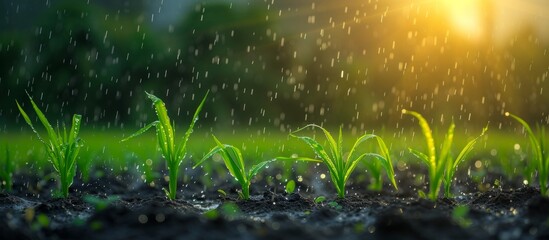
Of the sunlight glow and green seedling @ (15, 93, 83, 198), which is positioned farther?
the sunlight glow

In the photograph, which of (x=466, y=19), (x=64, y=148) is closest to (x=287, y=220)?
(x=64, y=148)

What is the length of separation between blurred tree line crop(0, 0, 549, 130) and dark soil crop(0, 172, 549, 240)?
9.18m

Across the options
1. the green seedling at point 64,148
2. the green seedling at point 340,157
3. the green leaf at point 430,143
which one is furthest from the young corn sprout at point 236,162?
the green leaf at point 430,143

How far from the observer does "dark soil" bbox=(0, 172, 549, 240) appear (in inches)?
75.7

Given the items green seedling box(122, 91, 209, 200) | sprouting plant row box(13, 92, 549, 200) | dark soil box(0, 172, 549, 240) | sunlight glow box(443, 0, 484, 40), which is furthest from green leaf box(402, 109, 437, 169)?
sunlight glow box(443, 0, 484, 40)

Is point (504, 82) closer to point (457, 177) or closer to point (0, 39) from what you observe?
point (457, 177)

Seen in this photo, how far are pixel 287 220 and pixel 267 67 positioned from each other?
10.8m

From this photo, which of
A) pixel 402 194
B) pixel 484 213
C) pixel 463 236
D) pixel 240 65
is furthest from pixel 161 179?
pixel 240 65

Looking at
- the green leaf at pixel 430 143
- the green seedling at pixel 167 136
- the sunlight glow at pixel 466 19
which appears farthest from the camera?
the sunlight glow at pixel 466 19

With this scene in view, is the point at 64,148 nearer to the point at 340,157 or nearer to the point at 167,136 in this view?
the point at 167,136

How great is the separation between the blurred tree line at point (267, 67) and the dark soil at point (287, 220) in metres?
9.18

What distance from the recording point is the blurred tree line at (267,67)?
1195 centimetres

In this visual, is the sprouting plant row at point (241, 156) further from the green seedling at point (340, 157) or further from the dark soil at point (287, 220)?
the dark soil at point (287, 220)

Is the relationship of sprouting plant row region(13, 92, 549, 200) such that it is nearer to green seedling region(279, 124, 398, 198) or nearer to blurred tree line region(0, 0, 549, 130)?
green seedling region(279, 124, 398, 198)
